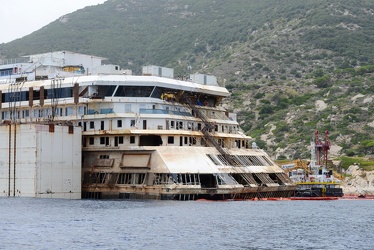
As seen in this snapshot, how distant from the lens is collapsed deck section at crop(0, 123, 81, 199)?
272 feet

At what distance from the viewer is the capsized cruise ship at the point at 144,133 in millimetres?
85438

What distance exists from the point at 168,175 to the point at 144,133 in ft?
18.4

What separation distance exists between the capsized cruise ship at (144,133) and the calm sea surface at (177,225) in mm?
3787

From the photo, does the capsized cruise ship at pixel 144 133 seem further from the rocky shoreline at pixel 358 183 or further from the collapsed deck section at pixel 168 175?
the rocky shoreline at pixel 358 183

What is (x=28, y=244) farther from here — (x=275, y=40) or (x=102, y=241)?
(x=275, y=40)

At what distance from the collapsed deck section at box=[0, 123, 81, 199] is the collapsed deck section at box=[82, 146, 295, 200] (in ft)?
9.98

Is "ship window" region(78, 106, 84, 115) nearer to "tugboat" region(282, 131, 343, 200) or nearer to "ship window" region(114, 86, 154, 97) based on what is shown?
"ship window" region(114, 86, 154, 97)

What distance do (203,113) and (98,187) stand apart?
16034mm

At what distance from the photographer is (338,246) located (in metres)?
54.2

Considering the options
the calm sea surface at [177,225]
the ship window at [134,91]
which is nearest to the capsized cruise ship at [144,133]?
the ship window at [134,91]

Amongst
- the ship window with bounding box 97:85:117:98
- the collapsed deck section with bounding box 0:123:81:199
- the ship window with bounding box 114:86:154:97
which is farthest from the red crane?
the collapsed deck section with bounding box 0:123:81:199

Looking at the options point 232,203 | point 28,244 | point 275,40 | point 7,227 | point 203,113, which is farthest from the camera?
point 275,40

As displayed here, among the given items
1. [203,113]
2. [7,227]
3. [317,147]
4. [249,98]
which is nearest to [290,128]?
→ [249,98]

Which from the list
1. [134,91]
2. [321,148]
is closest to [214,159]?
[134,91]
